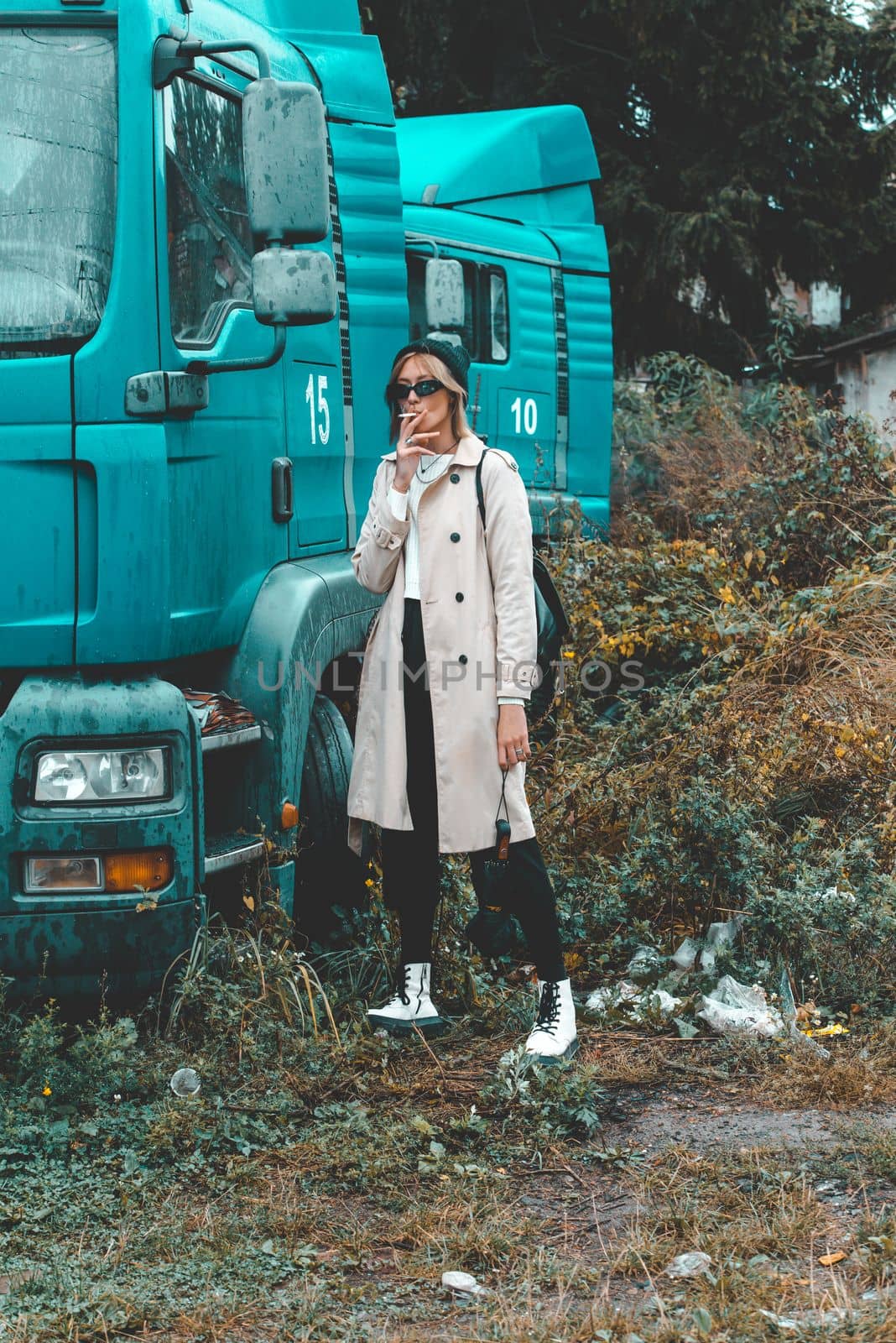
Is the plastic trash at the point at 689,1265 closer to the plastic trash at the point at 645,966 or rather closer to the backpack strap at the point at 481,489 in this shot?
the plastic trash at the point at 645,966

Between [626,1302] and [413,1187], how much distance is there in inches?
26.5

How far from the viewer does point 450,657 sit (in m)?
3.95

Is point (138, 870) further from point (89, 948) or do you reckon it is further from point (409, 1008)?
point (409, 1008)

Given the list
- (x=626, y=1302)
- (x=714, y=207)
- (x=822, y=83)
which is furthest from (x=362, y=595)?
(x=822, y=83)

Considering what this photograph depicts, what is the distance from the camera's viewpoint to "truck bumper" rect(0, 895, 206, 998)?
142 inches

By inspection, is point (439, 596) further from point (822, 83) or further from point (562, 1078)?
point (822, 83)

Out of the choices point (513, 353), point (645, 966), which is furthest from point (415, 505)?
point (513, 353)

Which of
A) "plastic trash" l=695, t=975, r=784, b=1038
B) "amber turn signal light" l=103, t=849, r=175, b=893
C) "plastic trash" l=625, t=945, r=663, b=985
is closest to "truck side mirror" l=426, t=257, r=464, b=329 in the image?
"plastic trash" l=625, t=945, r=663, b=985

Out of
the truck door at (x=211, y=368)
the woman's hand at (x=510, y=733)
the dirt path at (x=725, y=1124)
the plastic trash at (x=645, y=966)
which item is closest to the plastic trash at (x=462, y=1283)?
the dirt path at (x=725, y=1124)

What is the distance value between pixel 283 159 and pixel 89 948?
2021 millimetres

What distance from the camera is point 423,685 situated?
401 cm

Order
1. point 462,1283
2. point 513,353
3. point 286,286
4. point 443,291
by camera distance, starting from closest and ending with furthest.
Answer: point 462,1283 < point 286,286 < point 443,291 < point 513,353

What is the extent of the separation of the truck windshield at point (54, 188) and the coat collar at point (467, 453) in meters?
0.86

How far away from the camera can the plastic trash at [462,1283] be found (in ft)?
9.43
